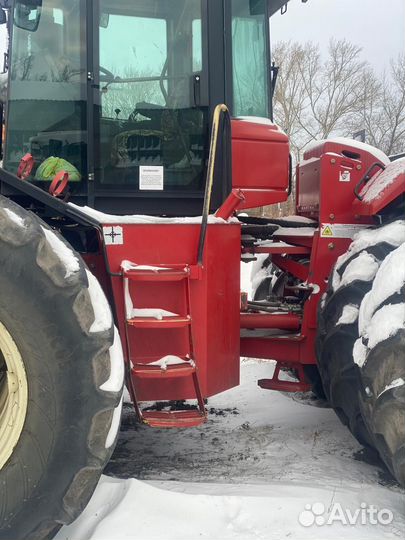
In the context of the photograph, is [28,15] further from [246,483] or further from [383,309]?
[246,483]

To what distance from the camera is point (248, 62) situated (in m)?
3.53

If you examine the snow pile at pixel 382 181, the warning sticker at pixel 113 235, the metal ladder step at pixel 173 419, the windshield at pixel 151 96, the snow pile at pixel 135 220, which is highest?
the windshield at pixel 151 96

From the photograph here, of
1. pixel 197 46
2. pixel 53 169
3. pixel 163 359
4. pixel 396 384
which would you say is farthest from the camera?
pixel 197 46

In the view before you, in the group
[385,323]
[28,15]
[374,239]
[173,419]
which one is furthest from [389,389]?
[28,15]

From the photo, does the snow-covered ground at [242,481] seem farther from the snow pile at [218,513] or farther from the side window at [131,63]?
the side window at [131,63]

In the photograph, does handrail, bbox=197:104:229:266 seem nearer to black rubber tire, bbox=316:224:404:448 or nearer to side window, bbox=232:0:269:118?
side window, bbox=232:0:269:118

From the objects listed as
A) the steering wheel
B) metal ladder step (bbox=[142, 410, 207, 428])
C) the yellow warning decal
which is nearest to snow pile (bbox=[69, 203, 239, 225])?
the steering wheel

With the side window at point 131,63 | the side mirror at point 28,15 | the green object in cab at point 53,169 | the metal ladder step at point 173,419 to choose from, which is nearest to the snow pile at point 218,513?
the metal ladder step at point 173,419

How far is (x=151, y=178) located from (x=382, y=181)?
1.32m

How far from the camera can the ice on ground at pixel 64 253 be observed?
7.39ft

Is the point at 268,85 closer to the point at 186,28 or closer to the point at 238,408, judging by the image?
the point at 186,28

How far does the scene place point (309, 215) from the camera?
13.8 feet

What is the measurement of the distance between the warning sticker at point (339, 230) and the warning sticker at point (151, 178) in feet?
3.45

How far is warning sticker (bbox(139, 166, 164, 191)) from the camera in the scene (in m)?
3.30
